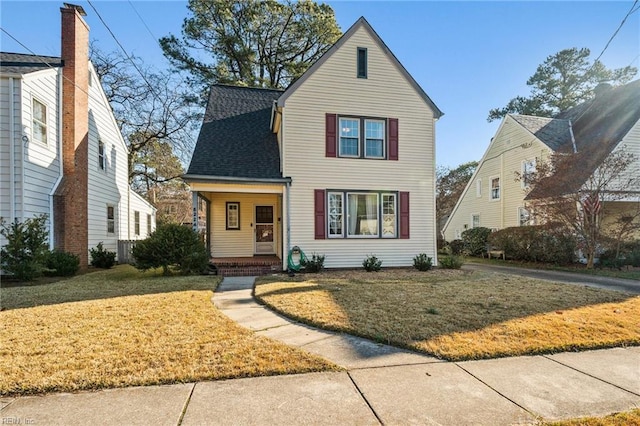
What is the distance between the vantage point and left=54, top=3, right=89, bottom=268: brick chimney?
10945 mm

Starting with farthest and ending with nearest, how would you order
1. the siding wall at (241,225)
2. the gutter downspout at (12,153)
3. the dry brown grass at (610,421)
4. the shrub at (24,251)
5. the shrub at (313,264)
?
the siding wall at (241,225), the shrub at (313,264), the gutter downspout at (12,153), the shrub at (24,251), the dry brown grass at (610,421)

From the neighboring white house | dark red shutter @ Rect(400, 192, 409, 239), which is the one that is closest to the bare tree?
dark red shutter @ Rect(400, 192, 409, 239)

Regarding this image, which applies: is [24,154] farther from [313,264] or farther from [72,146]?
[313,264]

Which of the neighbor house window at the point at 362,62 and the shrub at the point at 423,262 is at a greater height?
the neighbor house window at the point at 362,62

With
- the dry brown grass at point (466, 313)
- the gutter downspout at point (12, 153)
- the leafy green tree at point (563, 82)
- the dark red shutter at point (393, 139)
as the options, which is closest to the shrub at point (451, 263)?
the dry brown grass at point (466, 313)

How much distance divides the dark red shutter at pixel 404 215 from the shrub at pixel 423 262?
2.94 ft

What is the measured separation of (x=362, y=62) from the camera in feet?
37.9

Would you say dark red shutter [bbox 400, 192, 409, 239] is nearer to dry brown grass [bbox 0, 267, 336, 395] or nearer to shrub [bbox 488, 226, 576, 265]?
shrub [bbox 488, 226, 576, 265]

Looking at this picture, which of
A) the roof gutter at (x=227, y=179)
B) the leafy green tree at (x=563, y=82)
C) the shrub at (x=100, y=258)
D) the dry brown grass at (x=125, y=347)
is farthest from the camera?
the leafy green tree at (x=563, y=82)

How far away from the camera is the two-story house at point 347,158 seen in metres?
11.0

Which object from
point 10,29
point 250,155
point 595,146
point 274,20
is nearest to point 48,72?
point 10,29

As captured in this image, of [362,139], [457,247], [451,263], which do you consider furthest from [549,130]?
[362,139]

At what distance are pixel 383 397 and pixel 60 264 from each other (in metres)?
11.0

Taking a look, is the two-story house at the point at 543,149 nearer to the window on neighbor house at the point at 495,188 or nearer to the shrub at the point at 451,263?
the window on neighbor house at the point at 495,188
